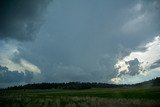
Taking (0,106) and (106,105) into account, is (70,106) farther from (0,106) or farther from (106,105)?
(0,106)

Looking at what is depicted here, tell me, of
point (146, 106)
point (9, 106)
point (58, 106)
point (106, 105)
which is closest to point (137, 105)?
point (146, 106)

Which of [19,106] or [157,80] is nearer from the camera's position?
[19,106]

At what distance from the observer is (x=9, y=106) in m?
34.6

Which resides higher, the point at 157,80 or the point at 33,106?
the point at 157,80

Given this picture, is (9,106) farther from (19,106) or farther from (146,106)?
(146,106)

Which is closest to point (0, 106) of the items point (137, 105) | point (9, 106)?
point (9, 106)

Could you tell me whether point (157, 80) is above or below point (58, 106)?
above

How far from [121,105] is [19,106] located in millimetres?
14656

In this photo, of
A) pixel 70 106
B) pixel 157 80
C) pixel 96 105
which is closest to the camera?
pixel 70 106

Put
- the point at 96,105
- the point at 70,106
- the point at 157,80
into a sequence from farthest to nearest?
1. the point at 157,80
2. the point at 96,105
3. the point at 70,106

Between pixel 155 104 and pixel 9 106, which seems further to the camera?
pixel 155 104

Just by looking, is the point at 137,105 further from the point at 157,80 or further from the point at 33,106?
the point at 157,80

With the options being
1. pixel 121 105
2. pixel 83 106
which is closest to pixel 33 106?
pixel 83 106

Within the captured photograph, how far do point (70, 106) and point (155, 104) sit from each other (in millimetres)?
13174
